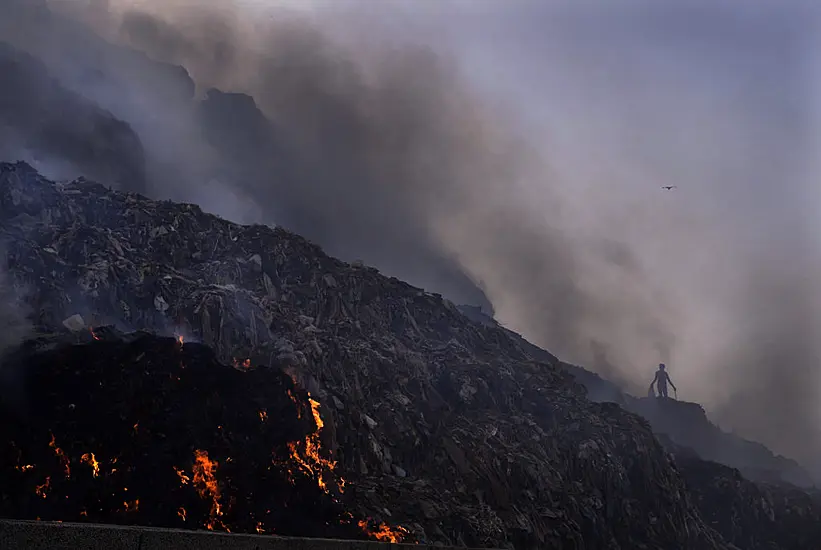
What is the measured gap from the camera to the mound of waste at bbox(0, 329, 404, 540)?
42.4 metres

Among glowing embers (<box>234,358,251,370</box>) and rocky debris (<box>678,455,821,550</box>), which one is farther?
rocky debris (<box>678,455,821,550</box>)

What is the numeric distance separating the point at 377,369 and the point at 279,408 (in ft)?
80.0

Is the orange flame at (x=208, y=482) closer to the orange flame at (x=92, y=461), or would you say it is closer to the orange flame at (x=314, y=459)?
the orange flame at (x=92, y=461)

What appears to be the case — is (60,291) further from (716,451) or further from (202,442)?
(716,451)

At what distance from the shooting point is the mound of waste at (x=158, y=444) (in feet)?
139

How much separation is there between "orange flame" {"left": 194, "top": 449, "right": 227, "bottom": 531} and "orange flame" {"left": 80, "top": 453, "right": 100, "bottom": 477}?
6826 millimetres

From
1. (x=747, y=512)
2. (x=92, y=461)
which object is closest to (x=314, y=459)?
(x=92, y=461)

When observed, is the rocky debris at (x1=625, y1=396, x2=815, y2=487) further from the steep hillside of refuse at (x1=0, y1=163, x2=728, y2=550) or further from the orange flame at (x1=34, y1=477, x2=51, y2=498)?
the orange flame at (x1=34, y1=477, x2=51, y2=498)

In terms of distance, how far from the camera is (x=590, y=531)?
260ft

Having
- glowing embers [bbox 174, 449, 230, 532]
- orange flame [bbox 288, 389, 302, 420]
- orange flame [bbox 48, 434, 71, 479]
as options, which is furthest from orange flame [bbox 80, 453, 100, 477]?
orange flame [bbox 288, 389, 302, 420]

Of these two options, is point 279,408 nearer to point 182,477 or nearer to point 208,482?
point 208,482

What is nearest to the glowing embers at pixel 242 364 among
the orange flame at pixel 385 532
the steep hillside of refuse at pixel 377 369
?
the steep hillside of refuse at pixel 377 369

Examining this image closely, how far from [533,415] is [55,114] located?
88.9 meters

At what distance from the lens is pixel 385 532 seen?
177ft
